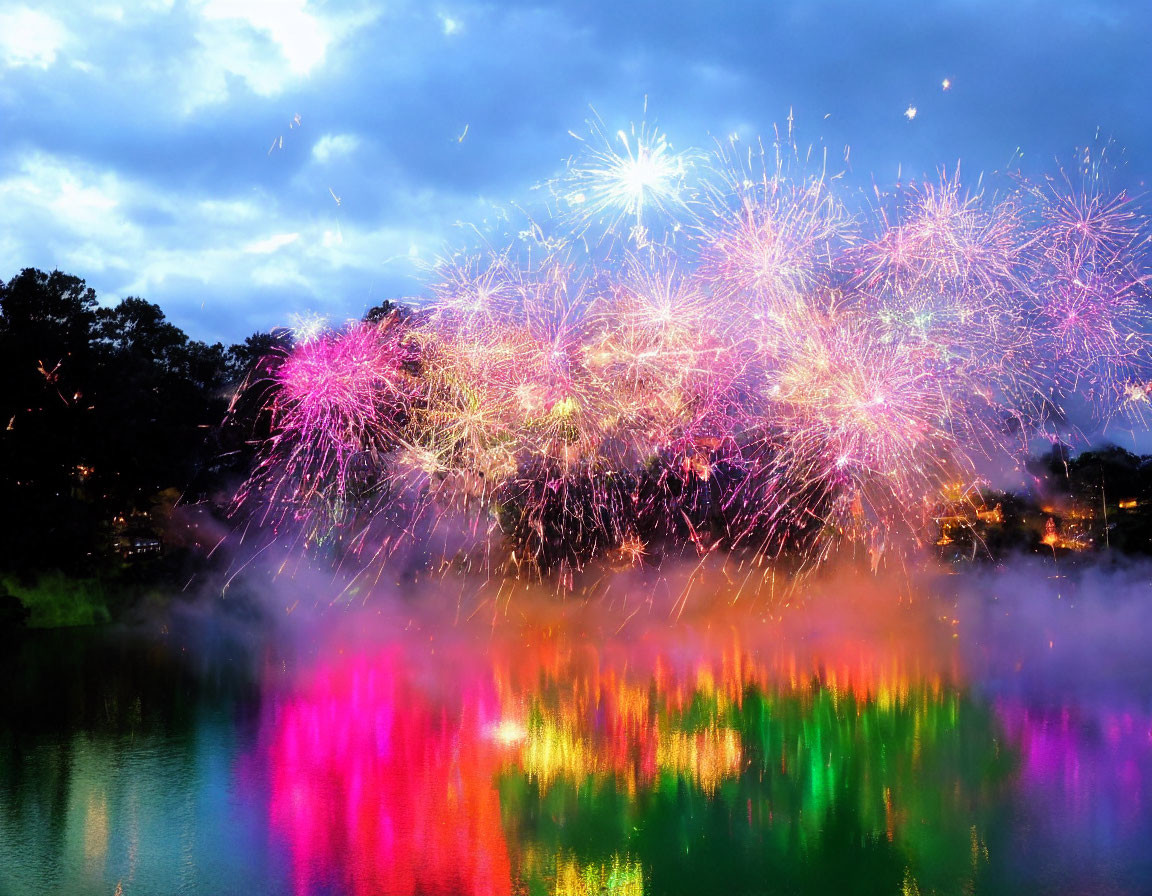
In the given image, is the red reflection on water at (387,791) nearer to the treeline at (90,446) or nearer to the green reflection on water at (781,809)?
the green reflection on water at (781,809)

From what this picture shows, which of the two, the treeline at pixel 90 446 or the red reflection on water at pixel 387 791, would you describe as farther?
the treeline at pixel 90 446

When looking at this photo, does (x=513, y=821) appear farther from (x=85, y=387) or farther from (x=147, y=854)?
(x=85, y=387)

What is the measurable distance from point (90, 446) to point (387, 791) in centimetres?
1989

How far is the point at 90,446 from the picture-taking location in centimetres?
2494

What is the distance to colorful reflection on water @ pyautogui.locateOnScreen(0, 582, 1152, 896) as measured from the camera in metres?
6.88

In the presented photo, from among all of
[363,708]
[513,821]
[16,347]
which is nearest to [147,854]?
[513,821]

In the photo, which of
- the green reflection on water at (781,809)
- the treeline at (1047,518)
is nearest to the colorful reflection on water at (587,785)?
the green reflection on water at (781,809)

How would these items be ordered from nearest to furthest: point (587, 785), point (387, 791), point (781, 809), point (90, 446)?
point (781, 809)
point (387, 791)
point (587, 785)
point (90, 446)

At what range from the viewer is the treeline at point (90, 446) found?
76.8ft

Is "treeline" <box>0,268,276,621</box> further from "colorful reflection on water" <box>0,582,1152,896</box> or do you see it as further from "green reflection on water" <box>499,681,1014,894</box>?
"green reflection on water" <box>499,681,1014,894</box>

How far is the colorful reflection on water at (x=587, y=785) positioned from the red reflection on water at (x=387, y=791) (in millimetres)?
35

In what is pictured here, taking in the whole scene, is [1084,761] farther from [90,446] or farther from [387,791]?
[90,446]

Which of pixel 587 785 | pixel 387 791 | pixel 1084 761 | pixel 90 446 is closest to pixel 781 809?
pixel 587 785

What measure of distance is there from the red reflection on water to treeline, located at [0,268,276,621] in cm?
1328
